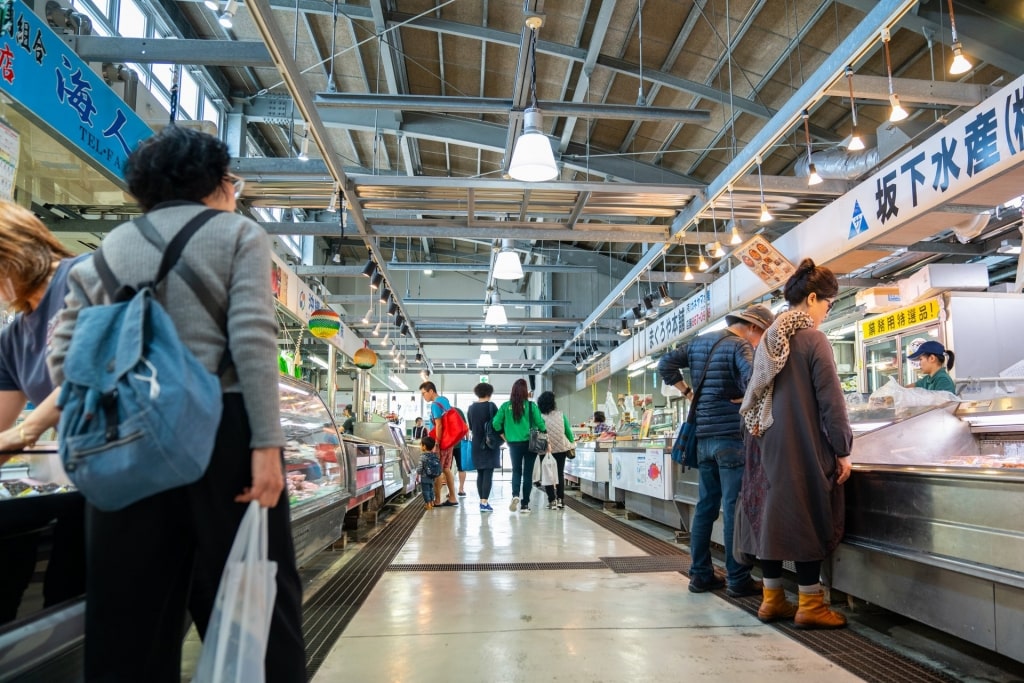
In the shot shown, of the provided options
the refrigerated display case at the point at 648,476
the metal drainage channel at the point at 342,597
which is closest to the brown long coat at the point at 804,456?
the metal drainage channel at the point at 342,597

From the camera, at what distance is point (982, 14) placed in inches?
231

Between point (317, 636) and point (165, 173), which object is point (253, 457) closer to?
point (165, 173)

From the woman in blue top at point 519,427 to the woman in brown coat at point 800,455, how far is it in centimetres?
535

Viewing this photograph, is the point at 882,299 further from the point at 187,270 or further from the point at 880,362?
the point at 187,270

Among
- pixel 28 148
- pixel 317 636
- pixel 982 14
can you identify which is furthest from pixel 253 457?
pixel 982 14

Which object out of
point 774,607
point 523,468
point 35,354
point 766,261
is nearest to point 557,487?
point 523,468

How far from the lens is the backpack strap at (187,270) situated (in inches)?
61.1

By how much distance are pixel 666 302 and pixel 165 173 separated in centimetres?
980

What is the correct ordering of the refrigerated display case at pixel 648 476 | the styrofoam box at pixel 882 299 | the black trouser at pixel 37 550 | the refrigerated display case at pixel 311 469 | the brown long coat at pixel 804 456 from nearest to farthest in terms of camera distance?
the black trouser at pixel 37 550 → the brown long coat at pixel 804 456 → the refrigerated display case at pixel 311 469 → the refrigerated display case at pixel 648 476 → the styrofoam box at pixel 882 299

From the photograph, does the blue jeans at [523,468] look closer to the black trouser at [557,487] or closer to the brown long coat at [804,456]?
the black trouser at [557,487]

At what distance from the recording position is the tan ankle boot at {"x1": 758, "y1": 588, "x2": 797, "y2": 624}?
11.6ft

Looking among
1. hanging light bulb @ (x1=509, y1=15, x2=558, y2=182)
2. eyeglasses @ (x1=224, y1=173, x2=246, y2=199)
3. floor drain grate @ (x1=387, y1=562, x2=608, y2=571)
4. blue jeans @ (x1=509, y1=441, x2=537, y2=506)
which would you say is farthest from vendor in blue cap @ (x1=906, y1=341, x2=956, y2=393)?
eyeglasses @ (x1=224, y1=173, x2=246, y2=199)

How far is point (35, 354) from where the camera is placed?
214 cm

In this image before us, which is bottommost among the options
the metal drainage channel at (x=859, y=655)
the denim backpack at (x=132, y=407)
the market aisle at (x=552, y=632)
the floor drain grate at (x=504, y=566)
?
the floor drain grate at (x=504, y=566)
